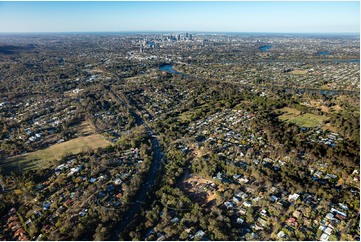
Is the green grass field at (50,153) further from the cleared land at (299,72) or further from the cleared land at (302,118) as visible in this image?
the cleared land at (299,72)

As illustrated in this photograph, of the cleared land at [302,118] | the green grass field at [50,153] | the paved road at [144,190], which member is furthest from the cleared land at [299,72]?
the green grass field at [50,153]

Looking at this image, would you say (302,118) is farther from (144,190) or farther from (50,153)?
(50,153)

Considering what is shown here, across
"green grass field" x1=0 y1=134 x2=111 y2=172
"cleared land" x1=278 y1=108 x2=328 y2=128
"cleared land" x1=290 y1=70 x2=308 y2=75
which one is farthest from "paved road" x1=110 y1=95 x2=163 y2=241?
"cleared land" x1=290 y1=70 x2=308 y2=75

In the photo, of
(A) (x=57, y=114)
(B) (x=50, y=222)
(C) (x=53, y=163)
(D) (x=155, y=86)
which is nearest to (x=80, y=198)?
(B) (x=50, y=222)

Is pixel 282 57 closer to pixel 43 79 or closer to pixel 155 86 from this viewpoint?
pixel 155 86

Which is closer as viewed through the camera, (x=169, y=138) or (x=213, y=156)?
(x=213, y=156)

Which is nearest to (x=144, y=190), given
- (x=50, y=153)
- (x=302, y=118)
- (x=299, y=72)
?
(x=50, y=153)
